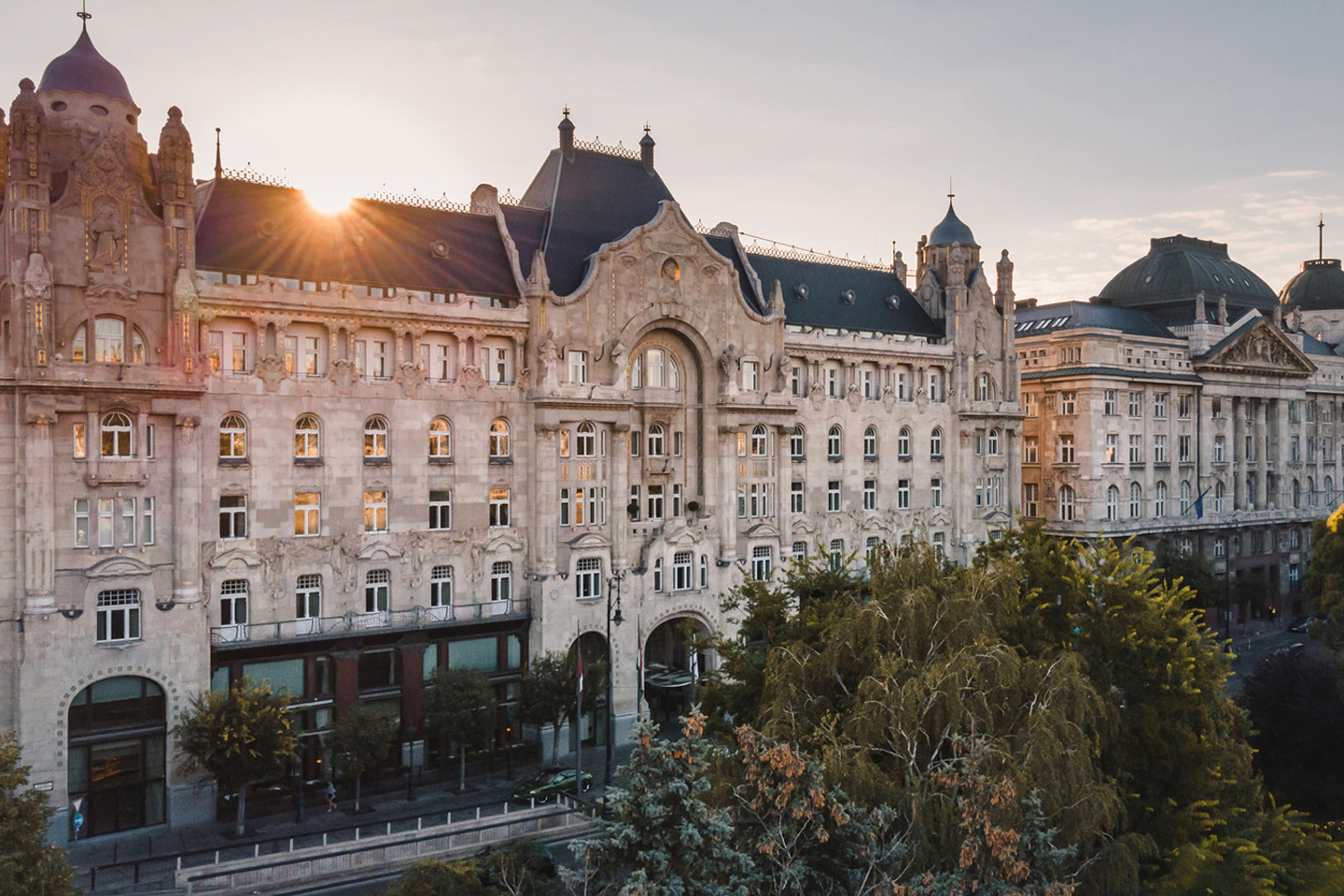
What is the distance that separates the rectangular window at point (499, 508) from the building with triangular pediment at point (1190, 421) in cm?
5126

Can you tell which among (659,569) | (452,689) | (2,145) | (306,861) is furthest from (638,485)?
(2,145)

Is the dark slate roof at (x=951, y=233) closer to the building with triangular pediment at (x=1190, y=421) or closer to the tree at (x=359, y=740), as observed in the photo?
the building with triangular pediment at (x=1190, y=421)

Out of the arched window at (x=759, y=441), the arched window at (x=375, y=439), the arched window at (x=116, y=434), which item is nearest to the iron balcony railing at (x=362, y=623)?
the arched window at (x=375, y=439)

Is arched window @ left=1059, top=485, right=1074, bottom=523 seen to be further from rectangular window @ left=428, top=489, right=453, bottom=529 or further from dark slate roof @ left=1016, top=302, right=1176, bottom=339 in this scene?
rectangular window @ left=428, top=489, right=453, bottom=529

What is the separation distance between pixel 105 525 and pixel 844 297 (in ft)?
164

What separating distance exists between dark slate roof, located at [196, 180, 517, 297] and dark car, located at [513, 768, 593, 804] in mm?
25753

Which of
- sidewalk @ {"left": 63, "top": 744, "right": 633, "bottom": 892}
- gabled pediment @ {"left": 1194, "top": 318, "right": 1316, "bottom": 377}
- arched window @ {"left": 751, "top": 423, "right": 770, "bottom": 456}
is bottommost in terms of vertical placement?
sidewalk @ {"left": 63, "top": 744, "right": 633, "bottom": 892}

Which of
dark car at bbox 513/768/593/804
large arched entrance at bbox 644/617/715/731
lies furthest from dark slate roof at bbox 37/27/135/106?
large arched entrance at bbox 644/617/715/731

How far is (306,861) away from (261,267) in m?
28.2

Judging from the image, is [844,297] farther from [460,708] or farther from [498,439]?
[460,708]

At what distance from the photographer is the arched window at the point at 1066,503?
95.0 meters

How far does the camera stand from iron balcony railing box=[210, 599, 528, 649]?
53.9 meters

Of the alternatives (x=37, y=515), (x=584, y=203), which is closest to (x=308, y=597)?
(x=37, y=515)

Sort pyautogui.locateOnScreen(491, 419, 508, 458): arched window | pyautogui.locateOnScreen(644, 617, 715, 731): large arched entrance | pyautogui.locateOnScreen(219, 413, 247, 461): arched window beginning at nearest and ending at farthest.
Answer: pyautogui.locateOnScreen(219, 413, 247, 461): arched window → pyautogui.locateOnScreen(491, 419, 508, 458): arched window → pyautogui.locateOnScreen(644, 617, 715, 731): large arched entrance
